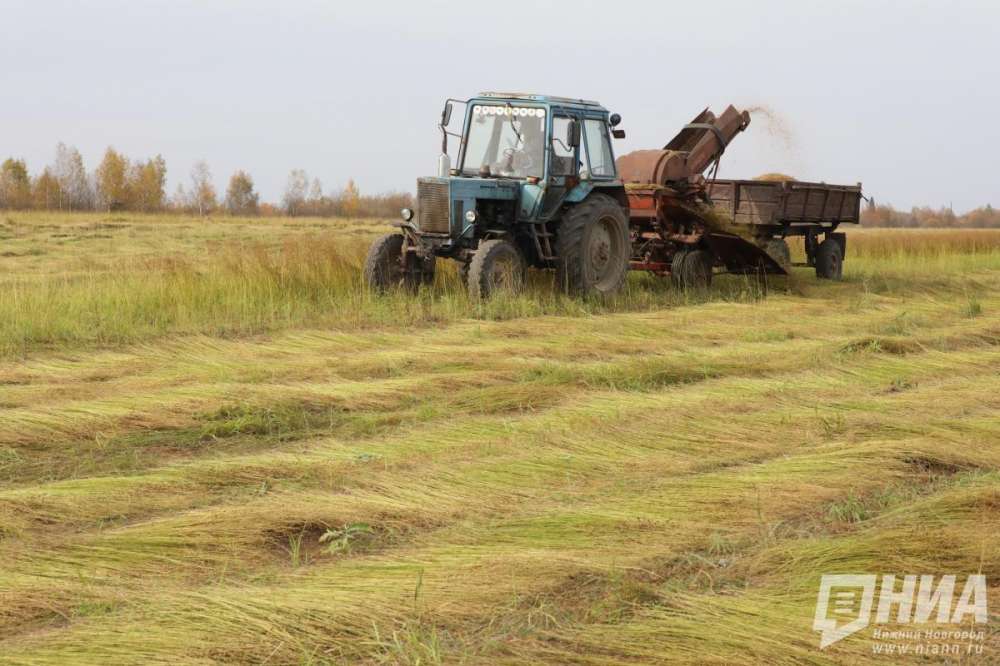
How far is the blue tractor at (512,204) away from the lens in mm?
11070

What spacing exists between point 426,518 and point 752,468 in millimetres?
1471

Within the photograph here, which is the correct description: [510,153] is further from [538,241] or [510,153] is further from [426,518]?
[426,518]

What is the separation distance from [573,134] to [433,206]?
4.51 ft

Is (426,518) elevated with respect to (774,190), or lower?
lower

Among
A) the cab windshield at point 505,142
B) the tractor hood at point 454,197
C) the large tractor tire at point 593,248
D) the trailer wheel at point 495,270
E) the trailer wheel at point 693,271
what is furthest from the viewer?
the trailer wheel at point 693,271

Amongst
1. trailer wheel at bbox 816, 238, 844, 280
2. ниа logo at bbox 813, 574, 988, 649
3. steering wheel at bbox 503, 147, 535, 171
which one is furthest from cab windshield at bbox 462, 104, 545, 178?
ниа logo at bbox 813, 574, 988, 649

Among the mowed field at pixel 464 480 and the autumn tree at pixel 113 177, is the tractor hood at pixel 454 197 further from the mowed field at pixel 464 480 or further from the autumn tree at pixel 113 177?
the autumn tree at pixel 113 177

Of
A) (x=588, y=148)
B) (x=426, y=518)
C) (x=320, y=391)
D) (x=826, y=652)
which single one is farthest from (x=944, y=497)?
(x=588, y=148)

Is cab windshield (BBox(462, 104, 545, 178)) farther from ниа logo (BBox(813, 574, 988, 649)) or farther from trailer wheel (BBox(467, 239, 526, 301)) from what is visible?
ниа logo (BBox(813, 574, 988, 649))

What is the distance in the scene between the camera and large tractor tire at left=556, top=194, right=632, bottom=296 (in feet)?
A: 37.6

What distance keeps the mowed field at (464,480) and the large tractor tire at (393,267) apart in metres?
1.19

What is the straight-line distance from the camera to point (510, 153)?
1150 centimetres

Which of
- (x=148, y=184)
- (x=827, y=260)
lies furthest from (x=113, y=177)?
(x=827, y=260)

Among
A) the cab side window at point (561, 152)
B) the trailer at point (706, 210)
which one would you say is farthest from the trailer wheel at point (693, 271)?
the cab side window at point (561, 152)
